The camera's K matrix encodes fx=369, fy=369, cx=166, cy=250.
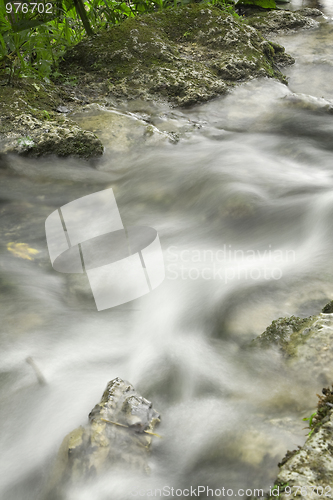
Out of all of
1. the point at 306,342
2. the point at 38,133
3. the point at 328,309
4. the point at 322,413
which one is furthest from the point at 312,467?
the point at 38,133

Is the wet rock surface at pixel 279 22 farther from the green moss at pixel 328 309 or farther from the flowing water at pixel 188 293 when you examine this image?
the green moss at pixel 328 309

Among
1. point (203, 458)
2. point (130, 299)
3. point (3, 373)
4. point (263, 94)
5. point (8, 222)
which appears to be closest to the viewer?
point (203, 458)

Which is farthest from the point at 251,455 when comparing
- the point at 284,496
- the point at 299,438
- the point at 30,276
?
the point at 30,276

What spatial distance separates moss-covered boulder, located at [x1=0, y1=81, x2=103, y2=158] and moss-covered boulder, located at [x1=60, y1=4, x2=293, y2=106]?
3.71 feet

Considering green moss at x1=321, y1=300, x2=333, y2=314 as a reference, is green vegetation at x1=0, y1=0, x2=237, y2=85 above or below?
above

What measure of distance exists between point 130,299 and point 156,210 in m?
1.34

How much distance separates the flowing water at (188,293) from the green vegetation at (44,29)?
3.78ft

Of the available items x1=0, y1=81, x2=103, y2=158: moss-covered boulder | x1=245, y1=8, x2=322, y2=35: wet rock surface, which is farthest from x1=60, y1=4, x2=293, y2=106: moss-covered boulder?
x1=245, y1=8, x2=322, y2=35: wet rock surface

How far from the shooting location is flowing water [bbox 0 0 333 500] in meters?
1.80

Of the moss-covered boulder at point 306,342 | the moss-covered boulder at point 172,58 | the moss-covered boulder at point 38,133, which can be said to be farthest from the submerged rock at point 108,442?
the moss-covered boulder at point 172,58

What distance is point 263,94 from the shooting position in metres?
5.43

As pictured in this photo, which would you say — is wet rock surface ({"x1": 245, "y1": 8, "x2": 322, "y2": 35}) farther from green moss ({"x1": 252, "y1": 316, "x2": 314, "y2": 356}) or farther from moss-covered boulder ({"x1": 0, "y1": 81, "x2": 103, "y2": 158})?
green moss ({"x1": 252, "y1": 316, "x2": 314, "y2": 356})

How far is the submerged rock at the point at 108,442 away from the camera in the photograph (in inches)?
68.4

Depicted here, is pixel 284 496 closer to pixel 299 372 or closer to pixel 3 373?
pixel 299 372
